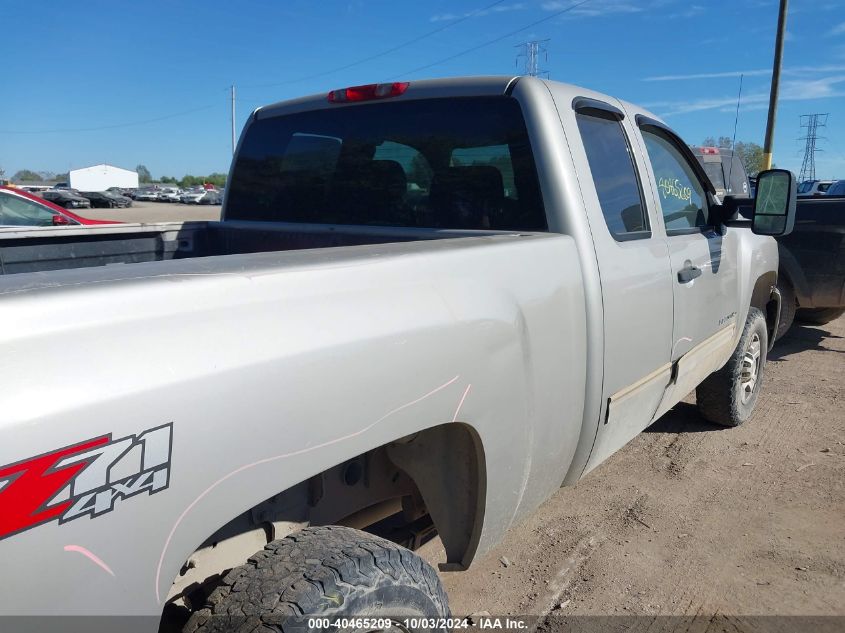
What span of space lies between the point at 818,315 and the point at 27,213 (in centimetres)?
1050

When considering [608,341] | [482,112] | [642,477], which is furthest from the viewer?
[642,477]

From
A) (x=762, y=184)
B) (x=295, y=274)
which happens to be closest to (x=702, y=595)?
(x=762, y=184)

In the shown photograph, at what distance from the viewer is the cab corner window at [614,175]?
112 inches

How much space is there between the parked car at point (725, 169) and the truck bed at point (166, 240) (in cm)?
1120

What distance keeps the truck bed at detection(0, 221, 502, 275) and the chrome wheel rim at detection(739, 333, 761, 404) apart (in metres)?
3.13

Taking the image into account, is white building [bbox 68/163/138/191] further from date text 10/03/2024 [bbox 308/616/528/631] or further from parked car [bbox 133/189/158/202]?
date text 10/03/2024 [bbox 308/616/528/631]

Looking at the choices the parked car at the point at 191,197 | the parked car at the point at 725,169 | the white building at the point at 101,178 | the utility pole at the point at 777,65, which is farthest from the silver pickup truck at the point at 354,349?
the white building at the point at 101,178

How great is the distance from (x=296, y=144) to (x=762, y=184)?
2438 mm

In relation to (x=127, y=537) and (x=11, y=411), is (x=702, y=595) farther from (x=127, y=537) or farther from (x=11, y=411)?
(x=11, y=411)

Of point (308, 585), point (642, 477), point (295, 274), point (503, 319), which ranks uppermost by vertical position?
point (295, 274)

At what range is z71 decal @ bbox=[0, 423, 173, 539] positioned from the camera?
1.06 metres

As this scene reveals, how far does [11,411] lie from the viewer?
105cm

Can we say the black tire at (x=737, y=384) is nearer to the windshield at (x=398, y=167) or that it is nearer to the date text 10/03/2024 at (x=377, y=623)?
the windshield at (x=398, y=167)

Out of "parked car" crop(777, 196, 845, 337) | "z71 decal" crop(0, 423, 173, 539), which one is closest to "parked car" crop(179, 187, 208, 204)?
"parked car" crop(777, 196, 845, 337)
